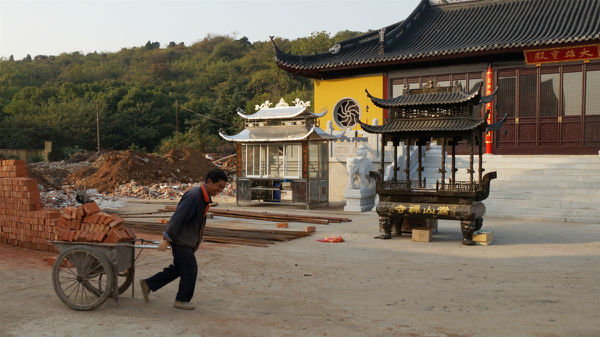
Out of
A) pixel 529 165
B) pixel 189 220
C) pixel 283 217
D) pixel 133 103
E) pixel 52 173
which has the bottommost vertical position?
pixel 283 217

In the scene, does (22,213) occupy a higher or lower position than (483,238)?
higher

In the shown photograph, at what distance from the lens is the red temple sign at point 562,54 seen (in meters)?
16.3

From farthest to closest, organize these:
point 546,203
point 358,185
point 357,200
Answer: point 358,185, point 357,200, point 546,203

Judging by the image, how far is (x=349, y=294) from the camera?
5738 mm

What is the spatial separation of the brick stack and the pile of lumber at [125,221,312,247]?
254cm

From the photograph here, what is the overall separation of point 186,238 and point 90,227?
1.14m

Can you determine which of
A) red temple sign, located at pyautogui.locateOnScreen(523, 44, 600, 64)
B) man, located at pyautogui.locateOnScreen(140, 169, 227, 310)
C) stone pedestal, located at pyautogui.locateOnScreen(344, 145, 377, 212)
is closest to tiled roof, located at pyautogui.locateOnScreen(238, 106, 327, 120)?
stone pedestal, located at pyautogui.locateOnScreen(344, 145, 377, 212)

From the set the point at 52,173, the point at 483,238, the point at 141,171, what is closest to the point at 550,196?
the point at 483,238

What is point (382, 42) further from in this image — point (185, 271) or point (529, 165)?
point (185, 271)

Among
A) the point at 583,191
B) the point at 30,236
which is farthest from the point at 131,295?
the point at 583,191

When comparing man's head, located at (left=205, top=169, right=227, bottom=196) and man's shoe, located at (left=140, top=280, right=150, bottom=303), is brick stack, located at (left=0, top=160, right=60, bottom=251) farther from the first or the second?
man's head, located at (left=205, top=169, right=227, bottom=196)

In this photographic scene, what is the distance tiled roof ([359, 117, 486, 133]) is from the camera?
9703mm

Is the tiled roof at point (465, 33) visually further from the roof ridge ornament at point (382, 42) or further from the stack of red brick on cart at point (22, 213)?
the stack of red brick on cart at point (22, 213)

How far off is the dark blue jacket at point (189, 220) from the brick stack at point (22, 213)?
169 inches
